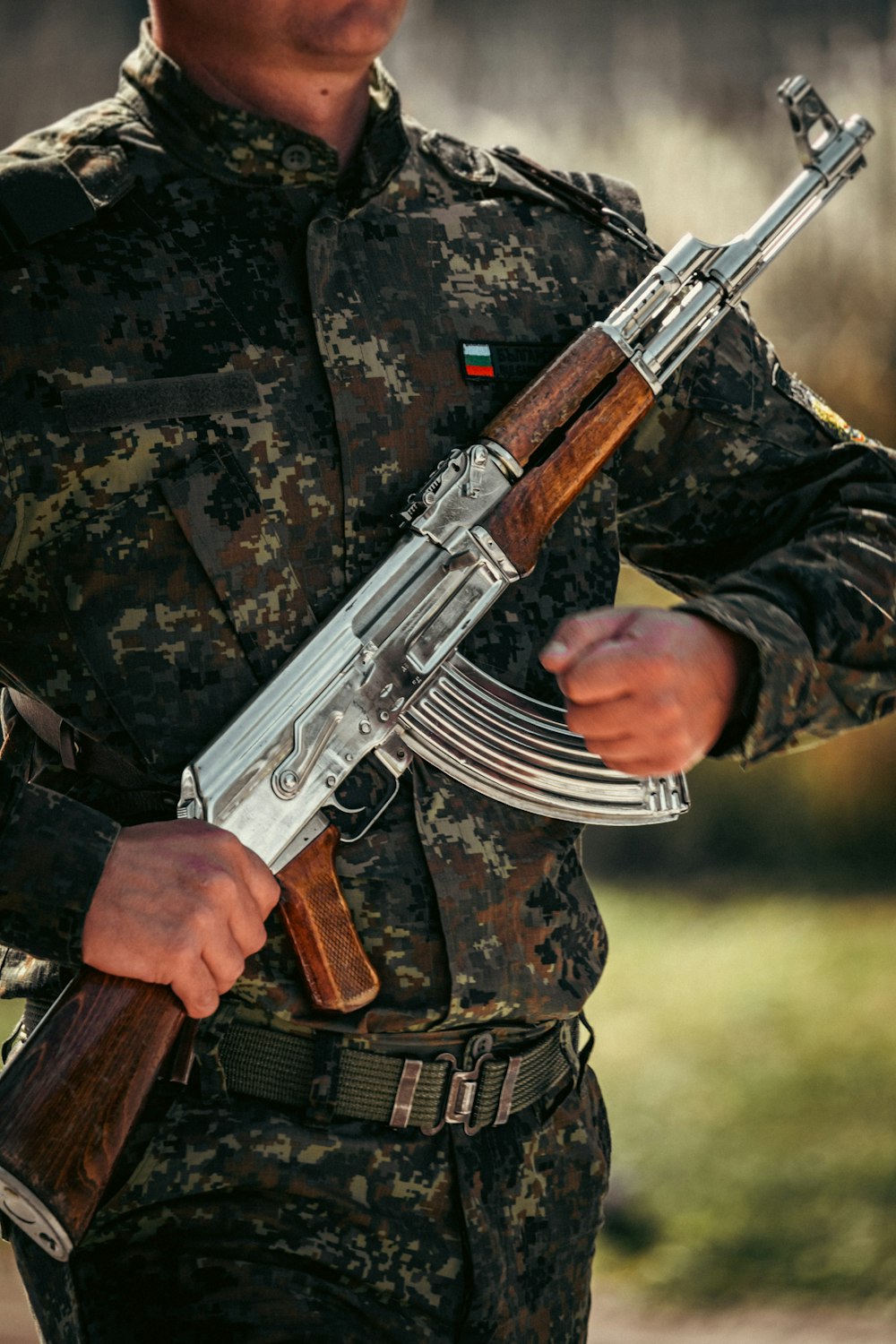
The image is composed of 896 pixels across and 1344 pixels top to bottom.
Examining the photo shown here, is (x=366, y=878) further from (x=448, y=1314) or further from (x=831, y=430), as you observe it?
(x=831, y=430)

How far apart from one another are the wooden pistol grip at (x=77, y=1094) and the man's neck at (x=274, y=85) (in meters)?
0.79

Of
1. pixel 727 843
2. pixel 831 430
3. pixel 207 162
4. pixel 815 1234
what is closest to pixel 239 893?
pixel 207 162

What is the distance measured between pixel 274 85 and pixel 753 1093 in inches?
111

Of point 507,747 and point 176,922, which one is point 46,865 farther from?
point 507,747

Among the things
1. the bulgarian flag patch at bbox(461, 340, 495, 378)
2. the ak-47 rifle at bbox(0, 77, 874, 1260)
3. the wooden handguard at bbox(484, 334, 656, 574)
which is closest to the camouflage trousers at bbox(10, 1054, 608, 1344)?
the ak-47 rifle at bbox(0, 77, 874, 1260)

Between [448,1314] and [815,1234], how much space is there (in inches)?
83.5

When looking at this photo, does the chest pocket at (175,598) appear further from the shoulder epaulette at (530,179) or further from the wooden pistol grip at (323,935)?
the shoulder epaulette at (530,179)

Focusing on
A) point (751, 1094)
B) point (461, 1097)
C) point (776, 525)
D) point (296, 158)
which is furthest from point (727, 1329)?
point (296, 158)

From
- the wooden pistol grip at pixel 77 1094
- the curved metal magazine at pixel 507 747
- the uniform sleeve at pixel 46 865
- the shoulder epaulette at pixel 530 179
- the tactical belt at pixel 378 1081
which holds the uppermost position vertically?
the shoulder epaulette at pixel 530 179

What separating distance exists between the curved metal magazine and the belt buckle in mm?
237

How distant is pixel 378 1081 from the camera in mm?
1342

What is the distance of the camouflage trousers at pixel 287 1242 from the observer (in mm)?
1271

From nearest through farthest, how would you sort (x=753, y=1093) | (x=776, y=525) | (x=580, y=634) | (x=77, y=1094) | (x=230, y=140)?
(x=77, y=1094), (x=580, y=634), (x=230, y=140), (x=776, y=525), (x=753, y=1093)

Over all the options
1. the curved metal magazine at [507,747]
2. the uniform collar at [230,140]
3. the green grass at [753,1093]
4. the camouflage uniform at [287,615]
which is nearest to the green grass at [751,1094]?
the green grass at [753,1093]
